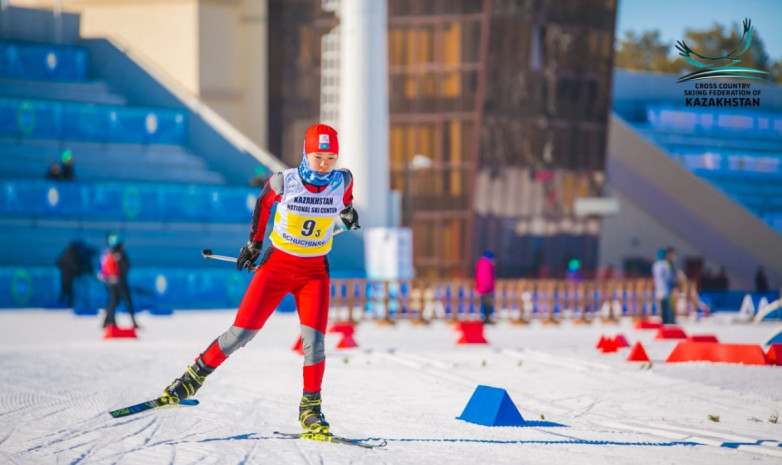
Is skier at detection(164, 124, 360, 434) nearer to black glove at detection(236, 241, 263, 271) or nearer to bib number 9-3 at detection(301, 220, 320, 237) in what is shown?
bib number 9-3 at detection(301, 220, 320, 237)

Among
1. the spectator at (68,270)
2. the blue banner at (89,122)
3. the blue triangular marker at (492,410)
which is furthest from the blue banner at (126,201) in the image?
the blue triangular marker at (492,410)

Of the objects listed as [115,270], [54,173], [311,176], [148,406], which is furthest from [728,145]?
[148,406]

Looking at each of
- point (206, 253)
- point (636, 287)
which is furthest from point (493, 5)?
point (206, 253)

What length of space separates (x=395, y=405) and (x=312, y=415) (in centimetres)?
226

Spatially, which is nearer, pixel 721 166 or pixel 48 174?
pixel 48 174

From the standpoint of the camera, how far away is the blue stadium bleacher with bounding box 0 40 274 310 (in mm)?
31922

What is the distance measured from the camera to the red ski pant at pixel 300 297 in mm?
8117

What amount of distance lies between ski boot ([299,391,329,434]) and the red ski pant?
6 cm

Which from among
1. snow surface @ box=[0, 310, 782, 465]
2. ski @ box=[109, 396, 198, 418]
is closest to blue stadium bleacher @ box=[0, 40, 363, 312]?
snow surface @ box=[0, 310, 782, 465]

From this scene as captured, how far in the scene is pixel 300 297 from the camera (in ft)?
26.9

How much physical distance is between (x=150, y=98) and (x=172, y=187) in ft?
25.4

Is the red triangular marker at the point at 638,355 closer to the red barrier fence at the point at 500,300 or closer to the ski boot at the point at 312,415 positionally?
the ski boot at the point at 312,415

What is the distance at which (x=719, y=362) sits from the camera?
47.0 feet

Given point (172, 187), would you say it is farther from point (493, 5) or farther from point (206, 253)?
point (206, 253)
